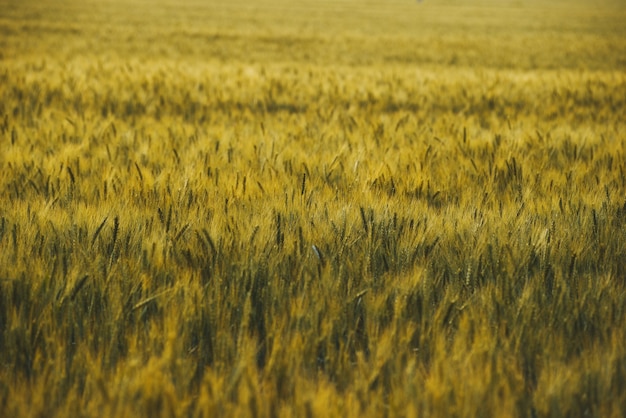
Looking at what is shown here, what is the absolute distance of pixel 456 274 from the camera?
1.48 metres

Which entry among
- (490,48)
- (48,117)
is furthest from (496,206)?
(490,48)

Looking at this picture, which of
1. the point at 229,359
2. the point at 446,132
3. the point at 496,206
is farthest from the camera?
the point at 446,132

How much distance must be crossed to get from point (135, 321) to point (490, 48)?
57.5 feet

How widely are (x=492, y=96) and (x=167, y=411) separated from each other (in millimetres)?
5546

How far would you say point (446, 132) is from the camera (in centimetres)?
379

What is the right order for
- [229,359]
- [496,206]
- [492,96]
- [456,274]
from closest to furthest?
[229,359] → [456,274] → [496,206] → [492,96]

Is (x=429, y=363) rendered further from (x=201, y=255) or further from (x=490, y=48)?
(x=490, y=48)

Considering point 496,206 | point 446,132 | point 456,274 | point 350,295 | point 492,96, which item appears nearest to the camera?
point 350,295

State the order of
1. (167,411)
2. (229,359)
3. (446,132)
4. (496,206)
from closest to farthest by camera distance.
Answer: (167,411), (229,359), (496,206), (446,132)

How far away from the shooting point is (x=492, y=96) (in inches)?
229

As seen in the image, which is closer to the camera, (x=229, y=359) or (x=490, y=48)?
(x=229, y=359)

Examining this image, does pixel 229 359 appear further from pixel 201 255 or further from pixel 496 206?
pixel 496 206

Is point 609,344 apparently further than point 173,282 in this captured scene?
No

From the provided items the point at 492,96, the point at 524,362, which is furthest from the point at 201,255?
the point at 492,96
